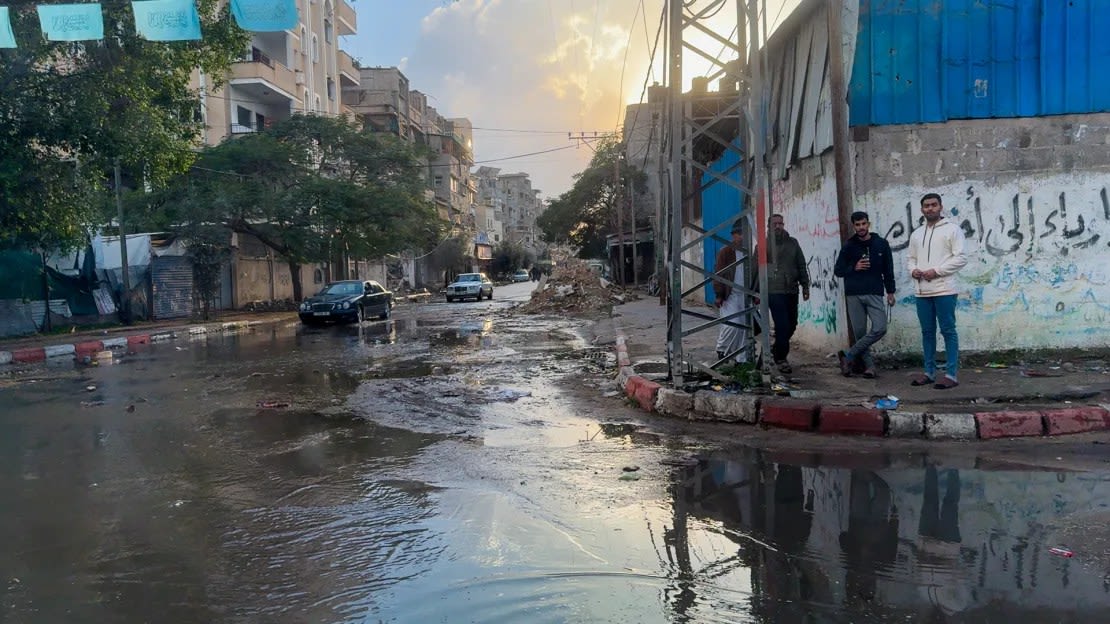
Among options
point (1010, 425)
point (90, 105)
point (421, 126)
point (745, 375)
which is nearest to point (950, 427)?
point (1010, 425)

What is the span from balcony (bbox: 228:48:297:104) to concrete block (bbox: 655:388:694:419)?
33.3 meters

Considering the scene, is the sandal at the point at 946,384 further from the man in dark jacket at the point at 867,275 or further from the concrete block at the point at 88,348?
the concrete block at the point at 88,348

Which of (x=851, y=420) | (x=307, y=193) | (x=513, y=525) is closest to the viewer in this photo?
A: (x=513, y=525)

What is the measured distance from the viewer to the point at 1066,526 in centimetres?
403

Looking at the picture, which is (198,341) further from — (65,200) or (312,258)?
(312,258)

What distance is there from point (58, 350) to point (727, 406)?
15.5 metres

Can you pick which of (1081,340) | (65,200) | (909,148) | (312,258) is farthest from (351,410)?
(312,258)

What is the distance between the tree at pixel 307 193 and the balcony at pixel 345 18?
14.9 meters

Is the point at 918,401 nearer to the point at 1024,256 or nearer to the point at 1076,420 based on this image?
the point at 1076,420

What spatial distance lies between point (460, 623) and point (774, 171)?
961 centimetres

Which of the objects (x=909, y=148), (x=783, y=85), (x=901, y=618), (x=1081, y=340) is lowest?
(x=901, y=618)

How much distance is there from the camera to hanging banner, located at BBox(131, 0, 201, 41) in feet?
37.4

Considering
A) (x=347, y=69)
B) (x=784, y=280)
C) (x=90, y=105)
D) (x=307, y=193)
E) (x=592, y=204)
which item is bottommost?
(x=784, y=280)

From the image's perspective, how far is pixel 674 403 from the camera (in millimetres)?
7332
